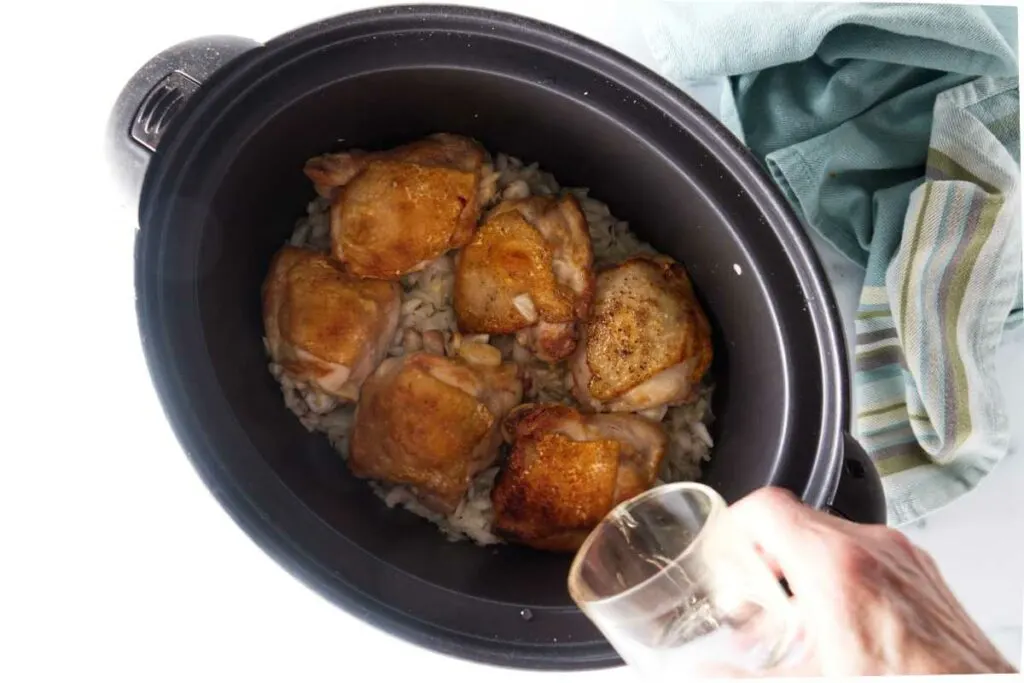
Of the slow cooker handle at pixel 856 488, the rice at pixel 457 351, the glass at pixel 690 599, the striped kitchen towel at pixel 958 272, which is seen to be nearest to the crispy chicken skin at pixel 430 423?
the rice at pixel 457 351

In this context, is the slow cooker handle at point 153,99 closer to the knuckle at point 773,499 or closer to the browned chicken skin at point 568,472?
the browned chicken skin at point 568,472

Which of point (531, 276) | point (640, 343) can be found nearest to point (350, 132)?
point (531, 276)

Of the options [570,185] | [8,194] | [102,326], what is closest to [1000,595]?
[570,185]

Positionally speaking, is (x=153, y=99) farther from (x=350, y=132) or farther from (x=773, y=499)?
(x=773, y=499)

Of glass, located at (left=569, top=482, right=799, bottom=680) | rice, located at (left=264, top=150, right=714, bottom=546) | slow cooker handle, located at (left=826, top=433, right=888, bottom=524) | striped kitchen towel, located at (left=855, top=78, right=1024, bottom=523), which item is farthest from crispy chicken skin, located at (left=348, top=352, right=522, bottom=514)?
striped kitchen towel, located at (left=855, top=78, right=1024, bottom=523)

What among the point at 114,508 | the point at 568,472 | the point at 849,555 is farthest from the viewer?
the point at 114,508

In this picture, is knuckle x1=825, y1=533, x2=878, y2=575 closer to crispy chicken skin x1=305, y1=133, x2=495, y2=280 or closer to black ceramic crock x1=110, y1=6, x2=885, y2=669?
black ceramic crock x1=110, y1=6, x2=885, y2=669
